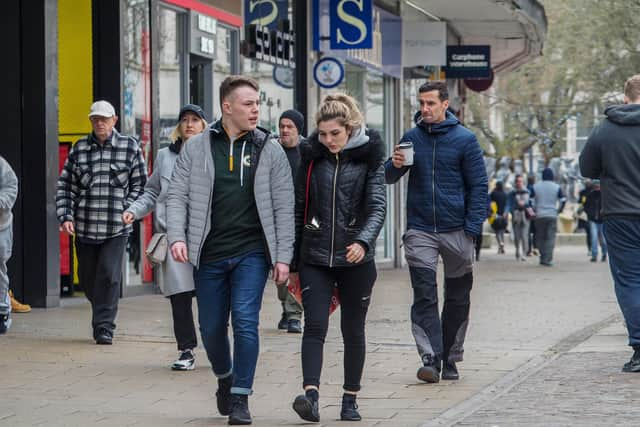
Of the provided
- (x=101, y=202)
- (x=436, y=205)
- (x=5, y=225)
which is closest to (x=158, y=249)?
(x=436, y=205)

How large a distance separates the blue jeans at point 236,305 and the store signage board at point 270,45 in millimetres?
10308

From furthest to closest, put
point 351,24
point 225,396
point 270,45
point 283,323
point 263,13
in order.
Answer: point 351,24 < point 263,13 < point 270,45 < point 283,323 < point 225,396

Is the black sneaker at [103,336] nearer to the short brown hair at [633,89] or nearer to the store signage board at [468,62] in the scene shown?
the short brown hair at [633,89]

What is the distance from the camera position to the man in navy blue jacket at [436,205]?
887 cm

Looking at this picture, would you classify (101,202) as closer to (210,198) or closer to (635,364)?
(210,198)

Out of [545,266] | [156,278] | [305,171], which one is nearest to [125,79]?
[156,278]

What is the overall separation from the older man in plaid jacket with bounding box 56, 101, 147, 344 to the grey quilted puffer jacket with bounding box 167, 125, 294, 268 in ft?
11.7

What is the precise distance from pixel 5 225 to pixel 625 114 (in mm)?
4958

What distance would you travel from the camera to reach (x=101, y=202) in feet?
36.1

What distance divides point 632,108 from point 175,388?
342cm

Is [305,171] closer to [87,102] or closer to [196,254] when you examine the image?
[196,254]

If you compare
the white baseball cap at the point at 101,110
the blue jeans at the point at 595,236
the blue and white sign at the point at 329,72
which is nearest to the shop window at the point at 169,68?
the blue and white sign at the point at 329,72

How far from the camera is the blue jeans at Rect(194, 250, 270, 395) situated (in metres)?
7.25

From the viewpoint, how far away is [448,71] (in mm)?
28891
